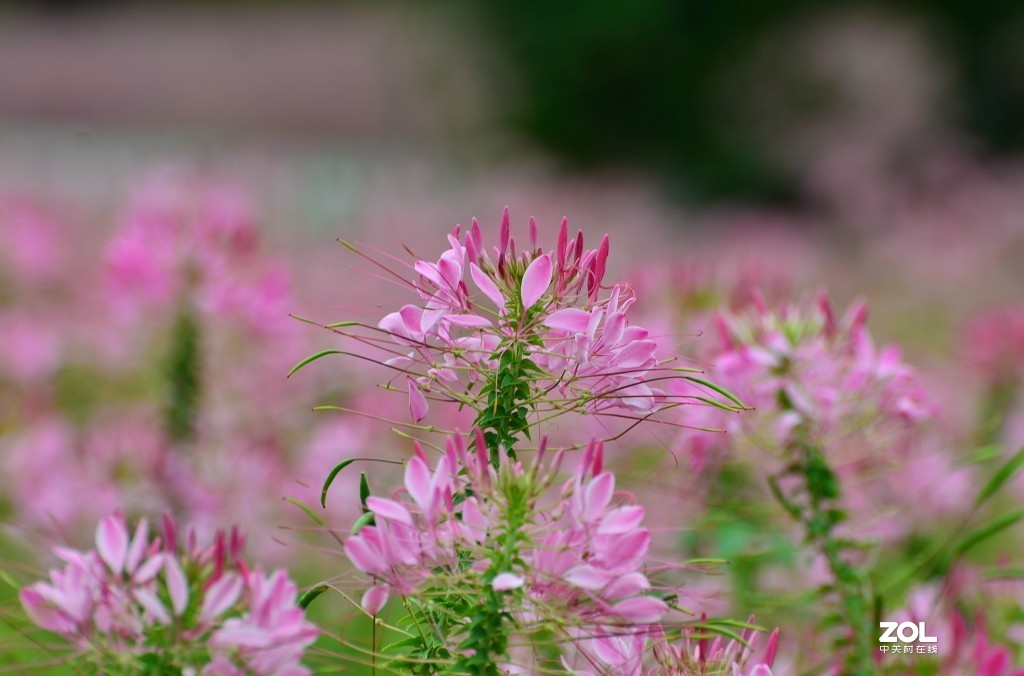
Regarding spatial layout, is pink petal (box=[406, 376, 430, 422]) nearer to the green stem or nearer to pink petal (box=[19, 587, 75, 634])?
pink petal (box=[19, 587, 75, 634])

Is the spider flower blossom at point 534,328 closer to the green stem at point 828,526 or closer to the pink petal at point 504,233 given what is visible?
the pink petal at point 504,233

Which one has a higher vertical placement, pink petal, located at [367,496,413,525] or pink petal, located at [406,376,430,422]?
pink petal, located at [406,376,430,422]

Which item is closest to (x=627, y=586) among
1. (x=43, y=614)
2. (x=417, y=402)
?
(x=417, y=402)

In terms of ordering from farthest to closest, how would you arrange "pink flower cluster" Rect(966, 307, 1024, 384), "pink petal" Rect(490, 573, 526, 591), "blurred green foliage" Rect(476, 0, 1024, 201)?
"blurred green foliage" Rect(476, 0, 1024, 201), "pink flower cluster" Rect(966, 307, 1024, 384), "pink petal" Rect(490, 573, 526, 591)

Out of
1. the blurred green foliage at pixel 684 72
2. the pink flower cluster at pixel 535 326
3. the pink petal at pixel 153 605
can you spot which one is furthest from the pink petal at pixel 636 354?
the blurred green foliage at pixel 684 72

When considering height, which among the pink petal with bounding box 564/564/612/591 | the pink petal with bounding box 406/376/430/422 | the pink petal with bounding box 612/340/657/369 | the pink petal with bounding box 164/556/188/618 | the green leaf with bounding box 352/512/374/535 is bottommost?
the pink petal with bounding box 164/556/188/618

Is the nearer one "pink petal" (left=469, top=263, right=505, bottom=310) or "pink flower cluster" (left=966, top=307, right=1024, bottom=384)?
"pink petal" (left=469, top=263, right=505, bottom=310)

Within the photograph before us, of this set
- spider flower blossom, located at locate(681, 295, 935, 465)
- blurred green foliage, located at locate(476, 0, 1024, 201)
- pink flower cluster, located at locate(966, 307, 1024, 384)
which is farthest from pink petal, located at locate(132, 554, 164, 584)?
blurred green foliage, located at locate(476, 0, 1024, 201)

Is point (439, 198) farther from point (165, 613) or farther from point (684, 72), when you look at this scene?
point (165, 613)
